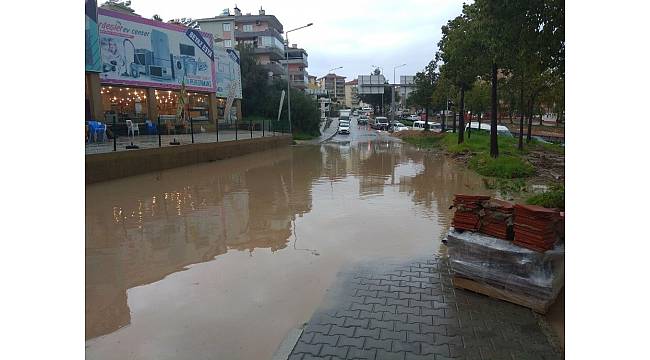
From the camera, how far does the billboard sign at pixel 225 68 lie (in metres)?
37.3

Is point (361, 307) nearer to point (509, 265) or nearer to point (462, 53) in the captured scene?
point (509, 265)

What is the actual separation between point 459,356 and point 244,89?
143ft

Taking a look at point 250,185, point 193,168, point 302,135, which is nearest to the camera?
point 250,185

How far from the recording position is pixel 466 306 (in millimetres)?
4910

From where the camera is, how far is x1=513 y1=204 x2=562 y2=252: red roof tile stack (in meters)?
4.72

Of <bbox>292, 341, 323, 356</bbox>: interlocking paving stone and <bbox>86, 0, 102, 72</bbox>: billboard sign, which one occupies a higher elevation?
<bbox>86, 0, 102, 72</bbox>: billboard sign

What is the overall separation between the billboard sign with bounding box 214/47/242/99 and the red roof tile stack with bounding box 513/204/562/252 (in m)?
34.7

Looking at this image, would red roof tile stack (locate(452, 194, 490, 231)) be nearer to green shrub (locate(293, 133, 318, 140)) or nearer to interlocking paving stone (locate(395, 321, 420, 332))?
interlocking paving stone (locate(395, 321, 420, 332))

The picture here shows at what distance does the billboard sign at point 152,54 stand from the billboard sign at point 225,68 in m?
1.25

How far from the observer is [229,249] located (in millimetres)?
7641

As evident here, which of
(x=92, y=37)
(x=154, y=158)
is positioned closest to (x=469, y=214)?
(x=154, y=158)

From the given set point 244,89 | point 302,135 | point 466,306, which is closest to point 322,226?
point 466,306

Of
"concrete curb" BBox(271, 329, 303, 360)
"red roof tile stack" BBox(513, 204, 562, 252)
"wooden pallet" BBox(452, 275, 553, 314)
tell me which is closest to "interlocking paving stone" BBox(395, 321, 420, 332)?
"concrete curb" BBox(271, 329, 303, 360)
